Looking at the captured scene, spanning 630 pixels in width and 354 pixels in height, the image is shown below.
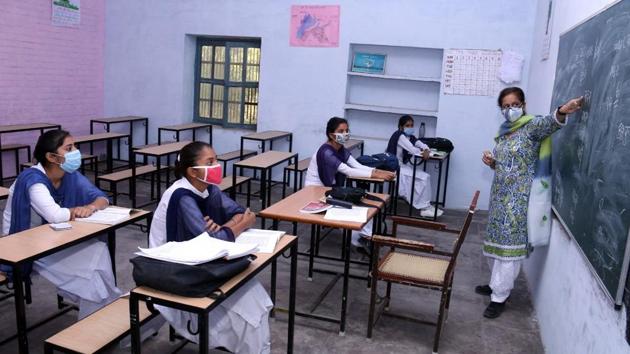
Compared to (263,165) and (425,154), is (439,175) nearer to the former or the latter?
(425,154)

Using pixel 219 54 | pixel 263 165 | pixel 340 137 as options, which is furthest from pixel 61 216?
pixel 219 54

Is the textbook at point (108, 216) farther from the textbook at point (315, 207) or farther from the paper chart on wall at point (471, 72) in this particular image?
the paper chart on wall at point (471, 72)

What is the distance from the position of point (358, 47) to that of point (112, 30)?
3488 millimetres

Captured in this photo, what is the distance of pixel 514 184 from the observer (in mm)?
3201

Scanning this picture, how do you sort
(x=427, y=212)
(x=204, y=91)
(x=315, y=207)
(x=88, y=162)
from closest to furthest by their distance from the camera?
(x=315, y=207), (x=427, y=212), (x=204, y=91), (x=88, y=162)

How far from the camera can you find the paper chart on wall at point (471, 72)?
5.97m

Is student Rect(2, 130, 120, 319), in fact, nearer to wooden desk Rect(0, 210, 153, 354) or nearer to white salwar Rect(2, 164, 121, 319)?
white salwar Rect(2, 164, 121, 319)

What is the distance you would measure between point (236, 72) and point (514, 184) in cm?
478

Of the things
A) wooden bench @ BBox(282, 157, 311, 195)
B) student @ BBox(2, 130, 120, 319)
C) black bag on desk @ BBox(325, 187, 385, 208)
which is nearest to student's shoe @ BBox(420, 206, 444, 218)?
wooden bench @ BBox(282, 157, 311, 195)

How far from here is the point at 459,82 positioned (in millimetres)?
6102

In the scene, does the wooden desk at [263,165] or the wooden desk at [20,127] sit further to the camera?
the wooden desk at [20,127]

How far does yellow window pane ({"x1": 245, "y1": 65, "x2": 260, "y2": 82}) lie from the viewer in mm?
7082

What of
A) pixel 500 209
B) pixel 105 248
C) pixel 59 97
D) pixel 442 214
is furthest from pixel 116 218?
pixel 59 97

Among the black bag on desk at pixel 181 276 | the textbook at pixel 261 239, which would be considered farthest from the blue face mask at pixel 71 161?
the black bag on desk at pixel 181 276
